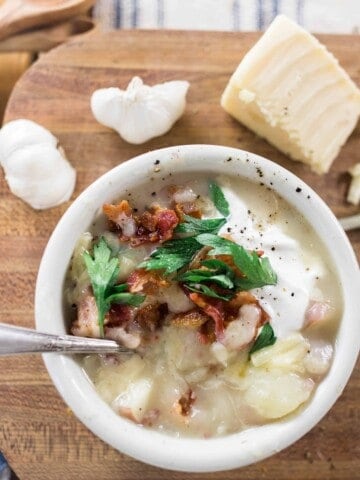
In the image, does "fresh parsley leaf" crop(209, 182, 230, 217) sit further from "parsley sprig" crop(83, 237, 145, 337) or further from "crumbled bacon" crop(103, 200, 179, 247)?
"parsley sprig" crop(83, 237, 145, 337)

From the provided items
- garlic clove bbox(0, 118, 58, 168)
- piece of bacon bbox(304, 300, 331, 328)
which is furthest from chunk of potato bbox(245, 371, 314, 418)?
garlic clove bbox(0, 118, 58, 168)

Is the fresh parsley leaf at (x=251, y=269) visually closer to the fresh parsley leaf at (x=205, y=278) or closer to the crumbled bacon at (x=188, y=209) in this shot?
the fresh parsley leaf at (x=205, y=278)

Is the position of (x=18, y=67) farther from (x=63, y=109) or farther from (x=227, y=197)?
(x=227, y=197)

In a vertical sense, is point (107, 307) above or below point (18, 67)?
below

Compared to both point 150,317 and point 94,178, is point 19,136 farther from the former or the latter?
point 150,317

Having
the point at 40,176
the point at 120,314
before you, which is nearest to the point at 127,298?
the point at 120,314

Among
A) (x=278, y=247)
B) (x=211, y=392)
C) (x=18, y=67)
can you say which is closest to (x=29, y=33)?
(x=18, y=67)
